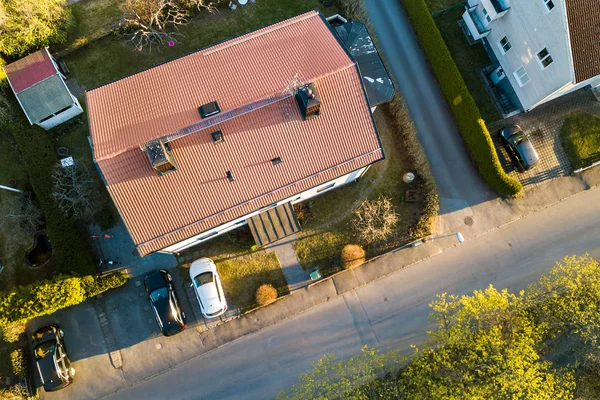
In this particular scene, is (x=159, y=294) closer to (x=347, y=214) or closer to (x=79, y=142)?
(x=79, y=142)

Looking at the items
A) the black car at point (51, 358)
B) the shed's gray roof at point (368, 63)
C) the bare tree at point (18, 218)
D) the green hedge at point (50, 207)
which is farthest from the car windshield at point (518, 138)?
the black car at point (51, 358)

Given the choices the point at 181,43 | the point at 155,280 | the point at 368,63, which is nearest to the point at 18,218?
the point at 155,280

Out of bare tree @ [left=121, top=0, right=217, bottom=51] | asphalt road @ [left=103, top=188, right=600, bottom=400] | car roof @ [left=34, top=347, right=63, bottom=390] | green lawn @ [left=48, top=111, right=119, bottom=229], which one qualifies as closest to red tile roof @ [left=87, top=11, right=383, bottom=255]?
green lawn @ [left=48, top=111, right=119, bottom=229]

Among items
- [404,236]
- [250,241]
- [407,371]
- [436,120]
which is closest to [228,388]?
[250,241]

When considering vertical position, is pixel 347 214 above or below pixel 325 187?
below

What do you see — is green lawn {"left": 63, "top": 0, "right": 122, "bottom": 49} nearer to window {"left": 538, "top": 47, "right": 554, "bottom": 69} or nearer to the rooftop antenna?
the rooftop antenna

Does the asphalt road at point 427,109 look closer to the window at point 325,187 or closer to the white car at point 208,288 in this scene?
the window at point 325,187
